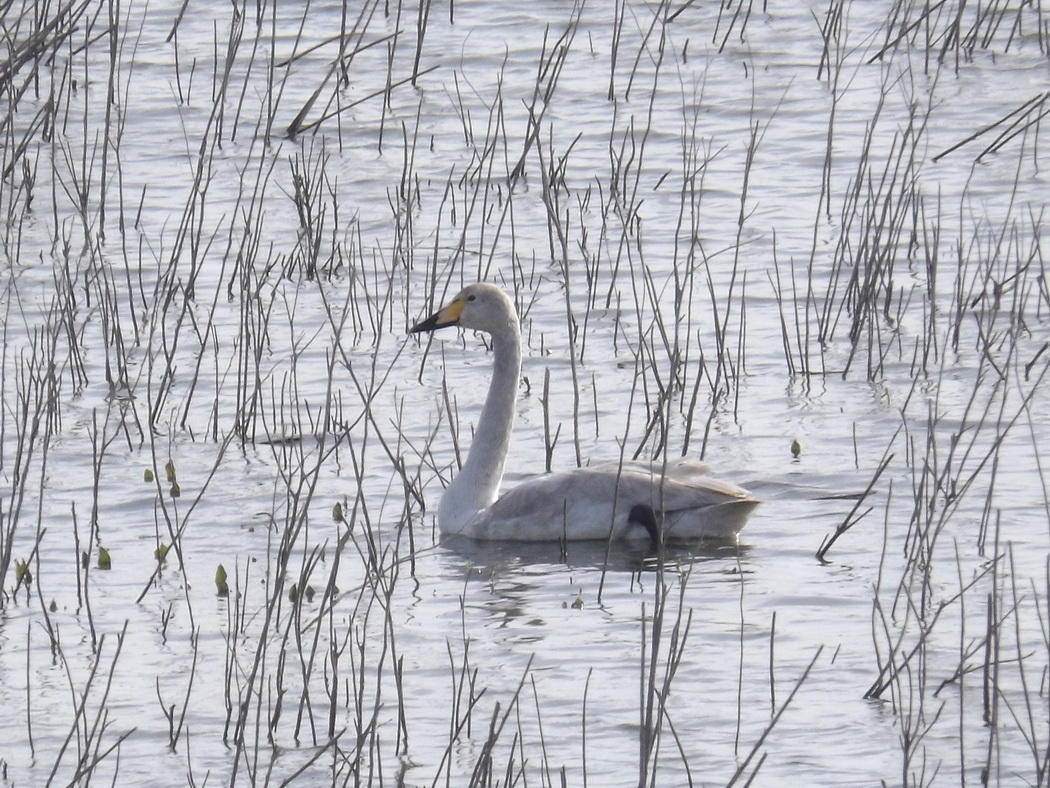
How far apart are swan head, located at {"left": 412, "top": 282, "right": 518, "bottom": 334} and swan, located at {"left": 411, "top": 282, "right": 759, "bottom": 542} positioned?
13.4 inches

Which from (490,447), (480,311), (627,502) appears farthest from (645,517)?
(480,311)

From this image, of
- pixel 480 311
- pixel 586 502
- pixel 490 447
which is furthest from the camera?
pixel 480 311

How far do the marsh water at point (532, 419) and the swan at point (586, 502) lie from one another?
9 centimetres

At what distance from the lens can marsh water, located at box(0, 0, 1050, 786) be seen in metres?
5.23

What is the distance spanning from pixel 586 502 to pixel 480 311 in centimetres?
101

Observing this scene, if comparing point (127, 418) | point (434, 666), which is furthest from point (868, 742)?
point (127, 418)

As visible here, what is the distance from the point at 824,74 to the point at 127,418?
678cm

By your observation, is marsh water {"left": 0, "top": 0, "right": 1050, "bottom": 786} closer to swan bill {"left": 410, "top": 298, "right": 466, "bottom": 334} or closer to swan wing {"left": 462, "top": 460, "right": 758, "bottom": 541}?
swan wing {"left": 462, "top": 460, "right": 758, "bottom": 541}

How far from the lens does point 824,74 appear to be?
44.7ft

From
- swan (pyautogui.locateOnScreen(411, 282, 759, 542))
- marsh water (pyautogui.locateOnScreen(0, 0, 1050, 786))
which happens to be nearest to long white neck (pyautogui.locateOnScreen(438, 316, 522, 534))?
swan (pyautogui.locateOnScreen(411, 282, 759, 542))

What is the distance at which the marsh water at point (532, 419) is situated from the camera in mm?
5234

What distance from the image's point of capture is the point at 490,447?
295 inches

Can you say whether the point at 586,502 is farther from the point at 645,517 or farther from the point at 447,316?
the point at 447,316

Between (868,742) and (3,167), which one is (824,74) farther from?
(868,742)
